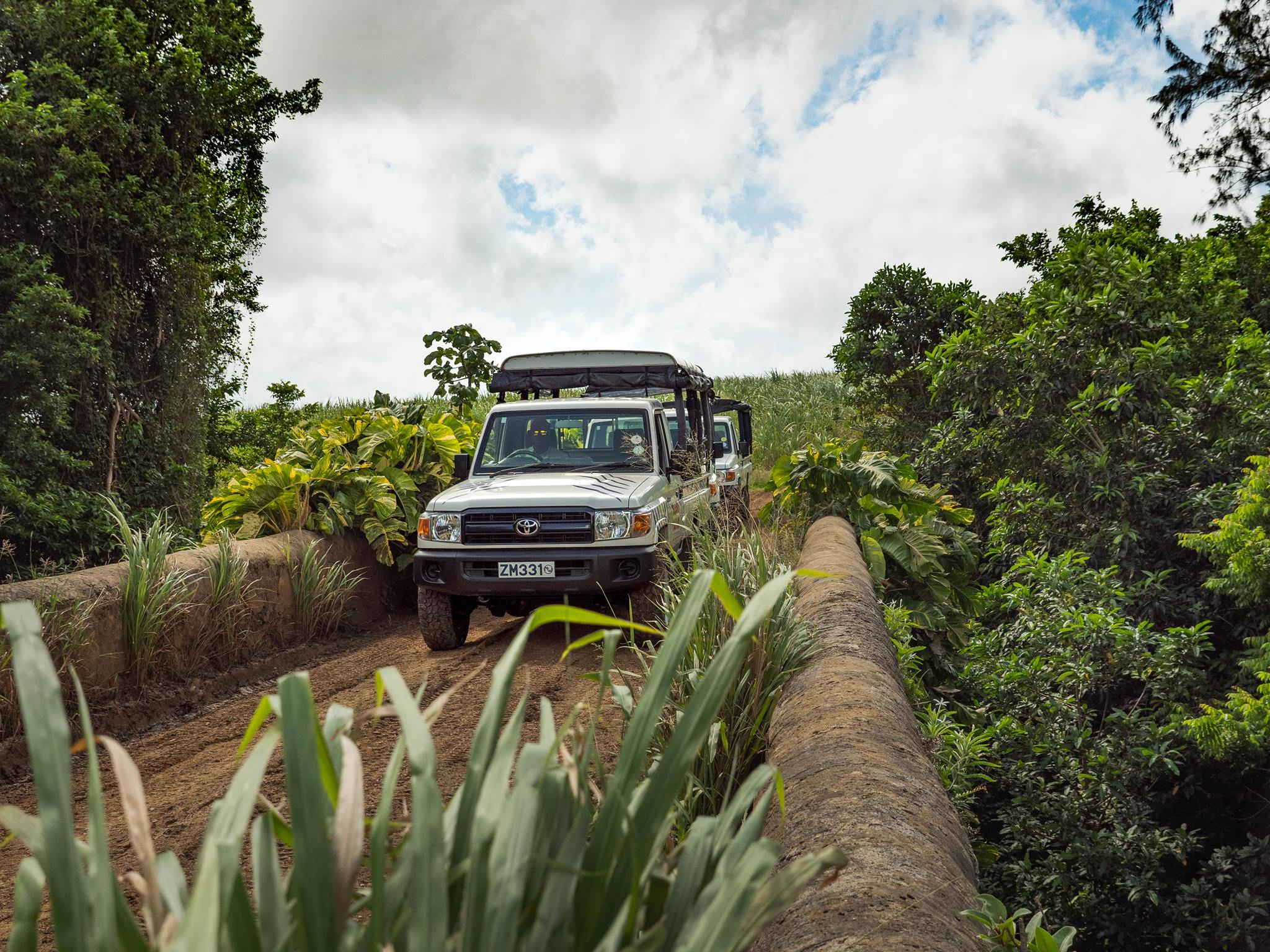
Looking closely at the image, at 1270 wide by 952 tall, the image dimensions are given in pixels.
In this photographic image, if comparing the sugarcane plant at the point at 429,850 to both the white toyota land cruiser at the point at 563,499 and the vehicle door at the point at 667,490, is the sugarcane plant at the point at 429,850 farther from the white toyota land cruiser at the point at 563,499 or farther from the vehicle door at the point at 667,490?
the vehicle door at the point at 667,490

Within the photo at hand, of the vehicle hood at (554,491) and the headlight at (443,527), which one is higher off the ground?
the vehicle hood at (554,491)

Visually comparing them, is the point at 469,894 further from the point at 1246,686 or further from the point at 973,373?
the point at 973,373

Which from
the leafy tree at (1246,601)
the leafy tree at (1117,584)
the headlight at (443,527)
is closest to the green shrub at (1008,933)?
the leafy tree at (1117,584)

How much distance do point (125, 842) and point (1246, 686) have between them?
7.68m

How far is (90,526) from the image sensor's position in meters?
10.7

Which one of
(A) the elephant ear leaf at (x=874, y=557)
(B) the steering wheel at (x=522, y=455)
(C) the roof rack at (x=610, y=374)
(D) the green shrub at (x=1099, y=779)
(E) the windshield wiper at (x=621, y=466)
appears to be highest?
(C) the roof rack at (x=610, y=374)

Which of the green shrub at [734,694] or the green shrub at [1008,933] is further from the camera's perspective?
the green shrub at [734,694]

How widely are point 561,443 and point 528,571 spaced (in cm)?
178

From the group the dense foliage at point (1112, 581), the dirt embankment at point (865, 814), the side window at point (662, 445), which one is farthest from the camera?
the side window at point (662, 445)

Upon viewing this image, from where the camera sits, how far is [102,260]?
11078 mm

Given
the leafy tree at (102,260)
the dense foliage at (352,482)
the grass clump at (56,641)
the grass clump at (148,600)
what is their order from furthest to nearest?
the leafy tree at (102,260) < the dense foliage at (352,482) < the grass clump at (148,600) < the grass clump at (56,641)

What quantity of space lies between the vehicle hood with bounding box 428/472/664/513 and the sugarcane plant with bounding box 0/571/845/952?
18.8 ft

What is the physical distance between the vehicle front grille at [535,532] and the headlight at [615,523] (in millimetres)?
64

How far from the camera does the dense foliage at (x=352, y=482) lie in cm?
875
